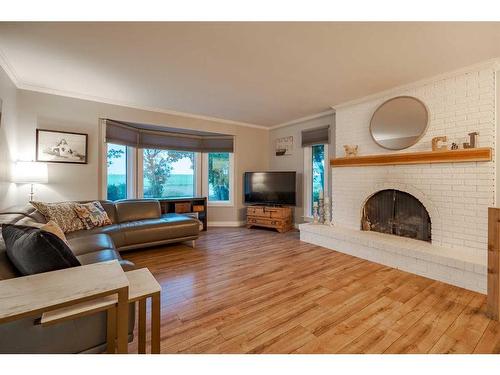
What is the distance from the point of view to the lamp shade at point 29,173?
2713mm

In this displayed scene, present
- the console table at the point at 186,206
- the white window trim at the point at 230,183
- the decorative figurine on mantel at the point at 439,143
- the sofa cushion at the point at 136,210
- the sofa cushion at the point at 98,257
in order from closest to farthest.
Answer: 1. the sofa cushion at the point at 98,257
2. the decorative figurine on mantel at the point at 439,143
3. the sofa cushion at the point at 136,210
4. the console table at the point at 186,206
5. the white window trim at the point at 230,183

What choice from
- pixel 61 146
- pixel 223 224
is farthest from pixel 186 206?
pixel 61 146

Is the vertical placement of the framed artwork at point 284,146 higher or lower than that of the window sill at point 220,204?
higher

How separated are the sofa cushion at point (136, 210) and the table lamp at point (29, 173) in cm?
94

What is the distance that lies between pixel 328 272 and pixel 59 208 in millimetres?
3312

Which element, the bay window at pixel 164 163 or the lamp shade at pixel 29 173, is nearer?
the lamp shade at pixel 29 173

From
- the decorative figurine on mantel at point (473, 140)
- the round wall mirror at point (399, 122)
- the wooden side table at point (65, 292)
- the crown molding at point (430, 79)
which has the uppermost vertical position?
the crown molding at point (430, 79)

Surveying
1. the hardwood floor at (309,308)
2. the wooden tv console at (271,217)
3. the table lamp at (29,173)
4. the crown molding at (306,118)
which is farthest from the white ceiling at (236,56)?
the hardwood floor at (309,308)

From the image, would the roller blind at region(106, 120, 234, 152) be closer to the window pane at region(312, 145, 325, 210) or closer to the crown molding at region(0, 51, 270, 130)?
the crown molding at region(0, 51, 270, 130)

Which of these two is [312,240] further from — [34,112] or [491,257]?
[34,112]

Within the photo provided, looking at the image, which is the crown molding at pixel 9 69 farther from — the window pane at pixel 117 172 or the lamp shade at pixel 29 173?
the window pane at pixel 117 172

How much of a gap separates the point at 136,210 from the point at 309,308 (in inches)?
114

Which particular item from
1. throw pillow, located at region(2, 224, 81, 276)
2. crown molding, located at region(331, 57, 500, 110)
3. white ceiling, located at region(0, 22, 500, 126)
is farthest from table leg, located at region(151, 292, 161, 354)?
crown molding, located at region(331, 57, 500, 110)
